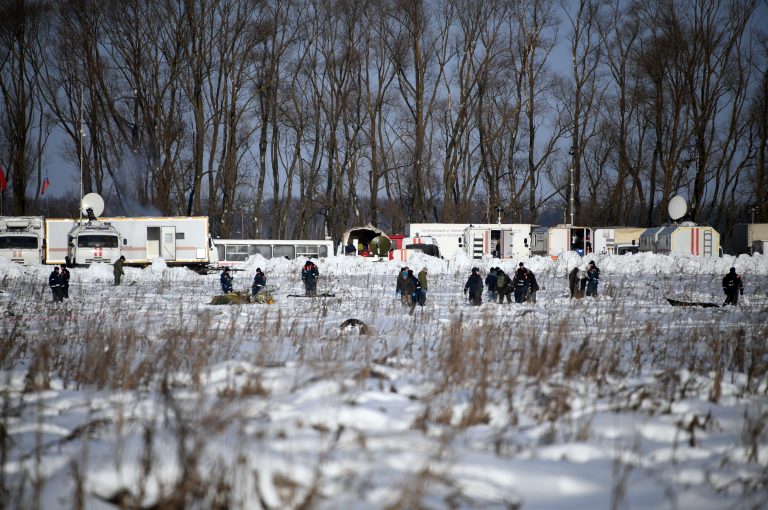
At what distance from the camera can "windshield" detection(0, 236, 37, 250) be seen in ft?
103

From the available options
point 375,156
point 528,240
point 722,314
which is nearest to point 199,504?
point 722,314

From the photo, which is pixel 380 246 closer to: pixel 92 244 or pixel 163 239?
pixel 163 239

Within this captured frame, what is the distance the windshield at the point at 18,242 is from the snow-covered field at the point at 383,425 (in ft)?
85.7

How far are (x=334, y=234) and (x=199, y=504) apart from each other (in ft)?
145

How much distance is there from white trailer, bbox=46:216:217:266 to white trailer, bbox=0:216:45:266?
0.52 meters

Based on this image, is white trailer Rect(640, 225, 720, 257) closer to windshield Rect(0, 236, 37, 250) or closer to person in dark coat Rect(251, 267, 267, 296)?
person in dark coat Rect(251, 267, 267, 296)

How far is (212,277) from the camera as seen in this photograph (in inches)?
1089

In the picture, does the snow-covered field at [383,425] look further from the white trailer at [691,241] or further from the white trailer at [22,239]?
the white trailer at [691,241]

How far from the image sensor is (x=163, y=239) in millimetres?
31969

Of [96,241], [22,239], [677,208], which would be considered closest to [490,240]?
[677,208]

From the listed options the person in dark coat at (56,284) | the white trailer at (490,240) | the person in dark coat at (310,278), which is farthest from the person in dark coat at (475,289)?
the white trailer at (490,240)

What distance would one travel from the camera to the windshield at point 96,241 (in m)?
30.0

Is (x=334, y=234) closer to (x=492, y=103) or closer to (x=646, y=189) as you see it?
(x=492, y=103)

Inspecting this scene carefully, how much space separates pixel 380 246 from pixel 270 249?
253 inches
